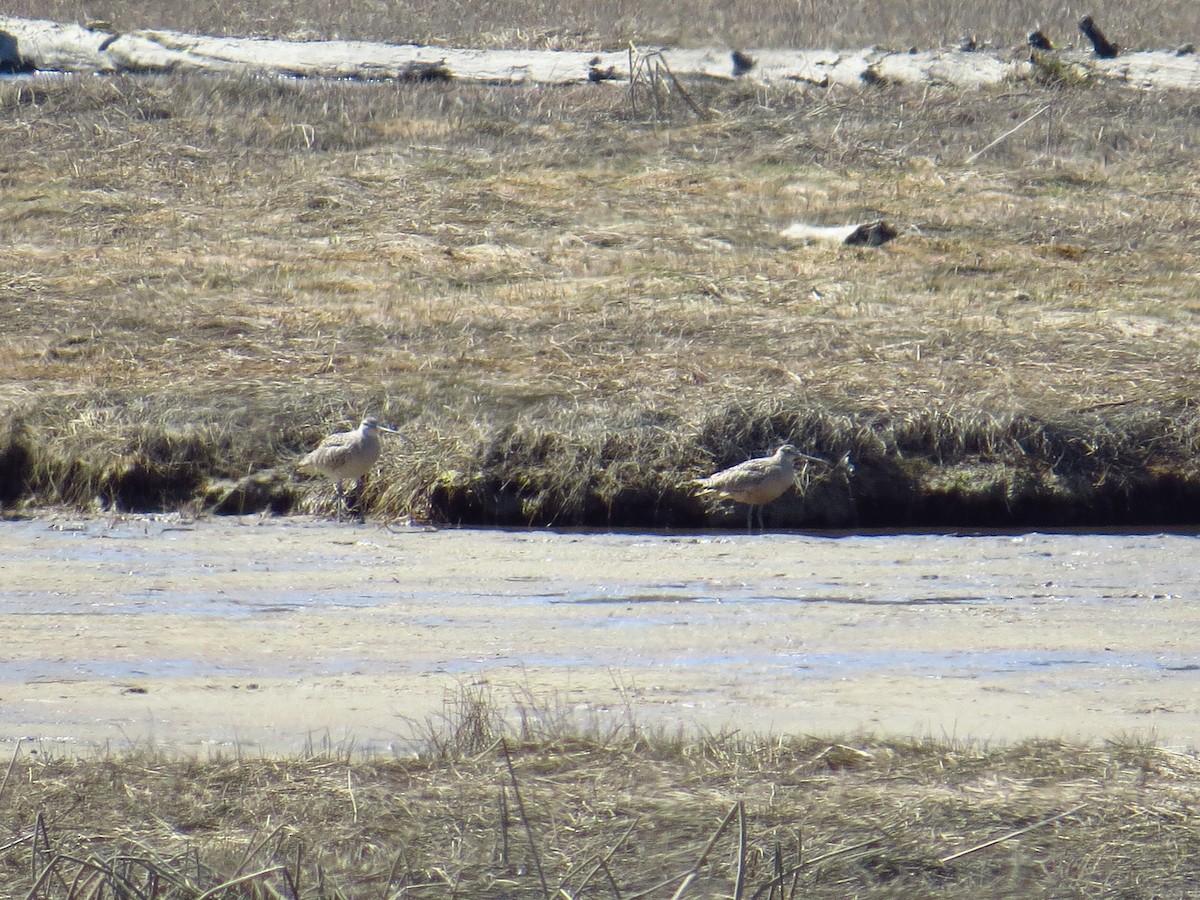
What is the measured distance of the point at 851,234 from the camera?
1468cm

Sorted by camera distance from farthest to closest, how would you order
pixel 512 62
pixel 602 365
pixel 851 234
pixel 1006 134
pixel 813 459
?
pixel 512 62 → pixel 1006 134 → pixel 851 234 → pixel 602 365 → pixel 813 459

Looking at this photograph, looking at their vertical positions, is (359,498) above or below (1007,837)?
above

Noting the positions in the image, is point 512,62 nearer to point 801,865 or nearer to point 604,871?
point 604,871

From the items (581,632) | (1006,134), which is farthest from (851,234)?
(581,632)

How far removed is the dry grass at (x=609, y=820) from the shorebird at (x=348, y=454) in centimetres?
390

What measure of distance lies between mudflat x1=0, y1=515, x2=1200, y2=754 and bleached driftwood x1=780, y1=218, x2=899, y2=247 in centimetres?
514

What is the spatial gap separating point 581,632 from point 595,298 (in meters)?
5.62

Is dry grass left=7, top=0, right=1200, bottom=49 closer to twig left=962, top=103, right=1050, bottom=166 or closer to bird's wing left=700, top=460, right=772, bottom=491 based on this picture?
twig left=962, top=103, right=1050, bottom=166

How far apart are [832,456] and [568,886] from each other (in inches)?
252

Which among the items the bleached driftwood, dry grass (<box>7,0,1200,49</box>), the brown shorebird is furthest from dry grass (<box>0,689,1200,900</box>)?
dry grass (<box>7,0,1200,49</box>)

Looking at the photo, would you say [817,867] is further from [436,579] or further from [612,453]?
[612,453]

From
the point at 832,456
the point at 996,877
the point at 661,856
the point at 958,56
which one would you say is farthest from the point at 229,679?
the point at 958,56

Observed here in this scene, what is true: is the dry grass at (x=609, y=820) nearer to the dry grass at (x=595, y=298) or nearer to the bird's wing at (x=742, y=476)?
the bird's wing at (x=742, y=476)

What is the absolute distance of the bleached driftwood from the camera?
14.7 m
